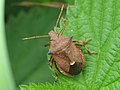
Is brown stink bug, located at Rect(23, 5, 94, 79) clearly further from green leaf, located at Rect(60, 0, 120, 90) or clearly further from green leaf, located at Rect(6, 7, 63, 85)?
green leaf, located at Rect(6, 7, 63, 85)

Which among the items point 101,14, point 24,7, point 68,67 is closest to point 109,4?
point 101,14

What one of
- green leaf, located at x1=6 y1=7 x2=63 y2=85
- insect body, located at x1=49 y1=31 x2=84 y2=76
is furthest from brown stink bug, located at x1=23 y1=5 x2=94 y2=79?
green leaf, located at x1=6 y1=7 x2=63 y2=85

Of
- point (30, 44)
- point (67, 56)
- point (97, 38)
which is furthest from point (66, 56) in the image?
point (30, 44)

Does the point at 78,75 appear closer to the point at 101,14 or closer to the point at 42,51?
the point at 101,14

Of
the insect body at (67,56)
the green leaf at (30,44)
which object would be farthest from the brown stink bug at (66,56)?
Answer: the green leaf at (30,44)

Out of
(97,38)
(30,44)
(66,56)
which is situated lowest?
(30,44)

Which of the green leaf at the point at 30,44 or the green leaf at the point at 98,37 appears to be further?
the green leaf at the point at 30,44

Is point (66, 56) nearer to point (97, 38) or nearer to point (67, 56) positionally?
point (67, 56)

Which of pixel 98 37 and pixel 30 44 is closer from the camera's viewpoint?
pixel 98 37

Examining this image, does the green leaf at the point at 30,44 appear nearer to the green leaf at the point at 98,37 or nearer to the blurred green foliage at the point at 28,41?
the blurred green foliage at the point at 28,41

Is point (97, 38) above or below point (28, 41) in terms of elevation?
above

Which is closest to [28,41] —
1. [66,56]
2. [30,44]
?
[30,44]
